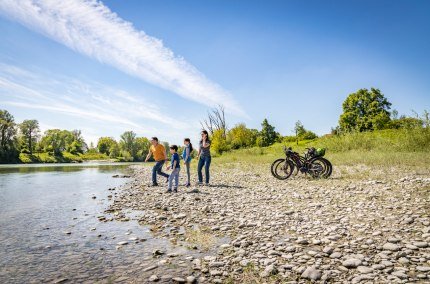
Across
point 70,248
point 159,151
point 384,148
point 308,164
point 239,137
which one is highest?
point 239,137

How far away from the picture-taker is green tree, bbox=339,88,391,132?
230 ft

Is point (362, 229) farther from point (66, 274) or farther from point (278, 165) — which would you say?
point (278, 165)

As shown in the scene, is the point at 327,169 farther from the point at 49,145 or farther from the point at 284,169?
the point at 49,145

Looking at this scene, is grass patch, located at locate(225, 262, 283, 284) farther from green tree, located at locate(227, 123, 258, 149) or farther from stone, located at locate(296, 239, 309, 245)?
green tree, located at locate(227, 123, 258, 149)

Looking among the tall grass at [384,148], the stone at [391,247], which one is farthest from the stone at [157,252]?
the tall grass at [384,148]

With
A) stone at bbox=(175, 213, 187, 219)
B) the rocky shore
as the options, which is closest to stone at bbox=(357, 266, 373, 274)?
the rocky shore

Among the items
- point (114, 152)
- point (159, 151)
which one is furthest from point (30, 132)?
point (159, 151)

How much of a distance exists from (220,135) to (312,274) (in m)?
60.6

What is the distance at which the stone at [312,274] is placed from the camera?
409 centimetres

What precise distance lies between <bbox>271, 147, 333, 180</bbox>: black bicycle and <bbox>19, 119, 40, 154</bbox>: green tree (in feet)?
393

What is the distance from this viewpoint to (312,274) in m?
4.14

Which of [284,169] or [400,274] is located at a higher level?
[284,169]

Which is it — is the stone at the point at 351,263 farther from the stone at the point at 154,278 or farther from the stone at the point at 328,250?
the stone at the point at 154,278

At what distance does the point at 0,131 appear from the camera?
88625 mm
